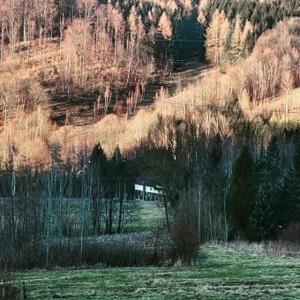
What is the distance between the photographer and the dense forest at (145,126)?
33531 mm

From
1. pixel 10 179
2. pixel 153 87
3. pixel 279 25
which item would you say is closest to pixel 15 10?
pixel 153 87

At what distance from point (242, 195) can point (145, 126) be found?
1876 inches

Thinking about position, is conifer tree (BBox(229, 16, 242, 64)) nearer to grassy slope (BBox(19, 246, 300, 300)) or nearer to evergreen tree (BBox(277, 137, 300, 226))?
evergreen tree (BBox(277, 137, 300, 226))

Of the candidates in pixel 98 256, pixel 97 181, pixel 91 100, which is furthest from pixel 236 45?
pixel 98 256

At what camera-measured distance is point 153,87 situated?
405ft

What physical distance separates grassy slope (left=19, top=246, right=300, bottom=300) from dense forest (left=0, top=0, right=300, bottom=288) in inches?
183

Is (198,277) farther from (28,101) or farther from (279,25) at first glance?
(279,25)

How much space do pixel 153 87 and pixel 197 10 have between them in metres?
64.7

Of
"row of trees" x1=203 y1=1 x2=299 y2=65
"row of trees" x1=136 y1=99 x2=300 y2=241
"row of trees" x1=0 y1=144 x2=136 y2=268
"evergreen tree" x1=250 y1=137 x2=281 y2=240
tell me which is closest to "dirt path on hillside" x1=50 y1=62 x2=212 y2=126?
"row of trees" x1=203 y1=1 x2=299 y2=65

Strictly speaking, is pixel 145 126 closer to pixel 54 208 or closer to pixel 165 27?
pixel 54 208

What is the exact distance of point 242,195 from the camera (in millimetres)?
43969

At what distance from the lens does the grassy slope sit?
1461 centimetres

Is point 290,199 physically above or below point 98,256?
above

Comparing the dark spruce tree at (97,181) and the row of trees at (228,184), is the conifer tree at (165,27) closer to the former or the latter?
the row of trees at (228,184)
